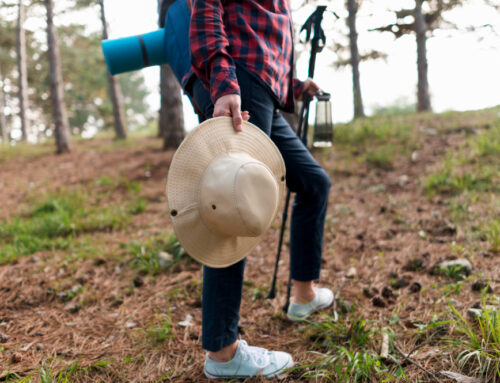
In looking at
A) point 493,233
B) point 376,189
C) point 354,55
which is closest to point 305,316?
point 493,233

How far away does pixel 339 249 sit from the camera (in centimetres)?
300

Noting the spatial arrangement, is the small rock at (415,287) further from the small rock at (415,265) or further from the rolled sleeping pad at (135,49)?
the rolled sleeping pad at (135,49)

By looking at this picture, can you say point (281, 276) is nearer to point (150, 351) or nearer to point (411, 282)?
point (411, 282)

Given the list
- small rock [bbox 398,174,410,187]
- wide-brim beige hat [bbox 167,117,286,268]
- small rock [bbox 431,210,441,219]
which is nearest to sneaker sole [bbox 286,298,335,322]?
wide-brim beige hat [bbox 167,117,286,268]

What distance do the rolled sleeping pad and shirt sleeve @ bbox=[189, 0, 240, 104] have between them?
1.40 feet

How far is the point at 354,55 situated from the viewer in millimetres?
8641

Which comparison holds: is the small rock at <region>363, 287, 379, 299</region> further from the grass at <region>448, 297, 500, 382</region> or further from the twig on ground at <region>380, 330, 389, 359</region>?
the grass at <region>448, 297, 500, 382</region>

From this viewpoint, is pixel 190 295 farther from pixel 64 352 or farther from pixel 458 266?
pixel 458 266

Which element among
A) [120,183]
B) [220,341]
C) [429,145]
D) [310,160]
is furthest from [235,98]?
[429,145]

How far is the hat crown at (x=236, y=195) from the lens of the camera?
4.14ft

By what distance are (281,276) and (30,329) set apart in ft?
5.35

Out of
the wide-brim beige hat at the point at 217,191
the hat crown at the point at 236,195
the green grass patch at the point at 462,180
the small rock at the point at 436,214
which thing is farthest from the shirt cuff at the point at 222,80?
the green grass patch at the point at 462,180

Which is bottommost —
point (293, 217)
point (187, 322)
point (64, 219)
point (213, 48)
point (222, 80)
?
point (187, 322)

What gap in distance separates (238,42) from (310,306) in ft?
4.87
